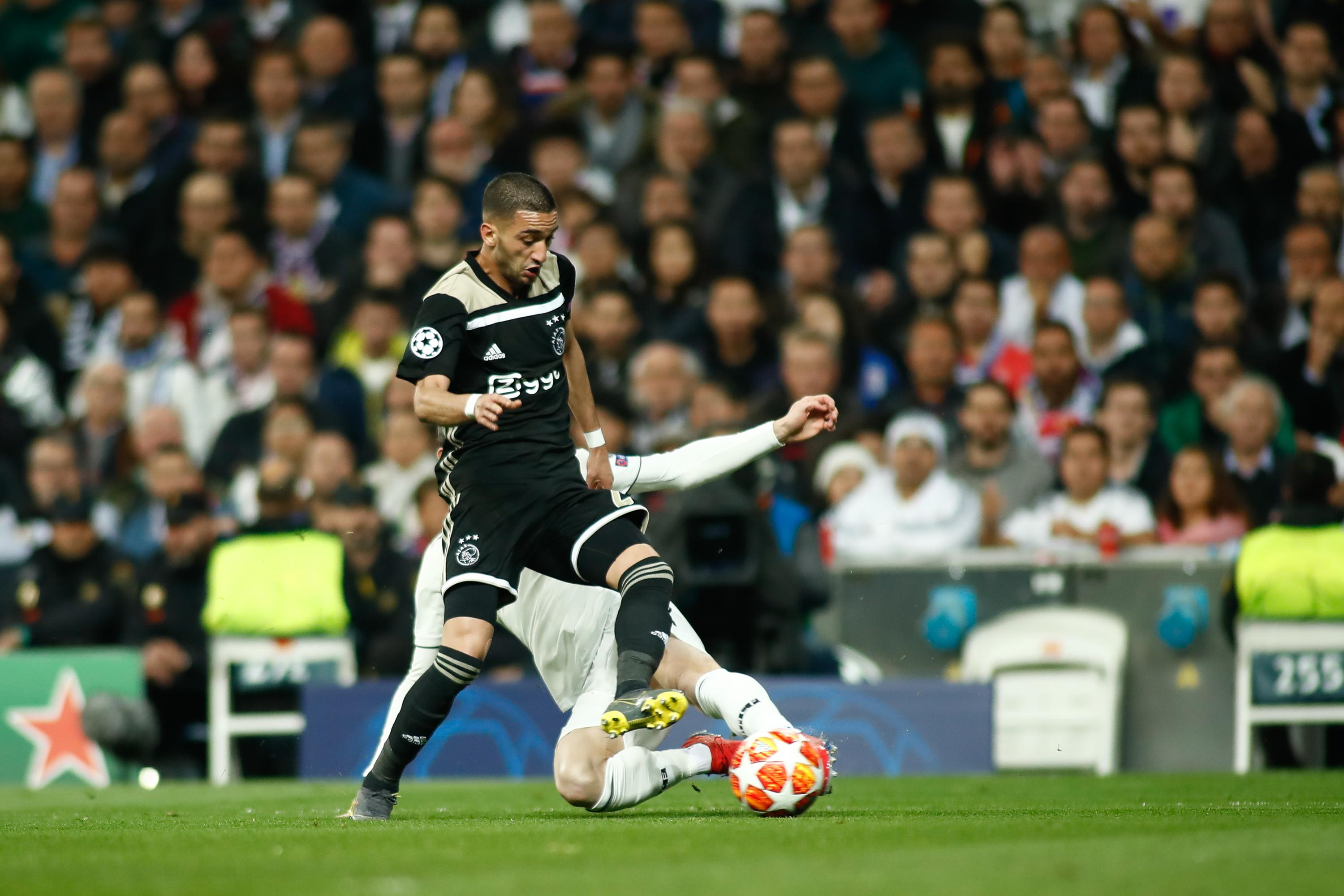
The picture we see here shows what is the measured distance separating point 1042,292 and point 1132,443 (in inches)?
60.0

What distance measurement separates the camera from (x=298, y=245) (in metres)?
14.6

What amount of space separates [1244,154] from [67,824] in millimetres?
8865

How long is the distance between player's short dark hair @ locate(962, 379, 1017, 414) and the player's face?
509 cm

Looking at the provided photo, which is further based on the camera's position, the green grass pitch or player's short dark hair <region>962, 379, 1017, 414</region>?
player's short dark hair <region>962, 379, 1017, 414</region>

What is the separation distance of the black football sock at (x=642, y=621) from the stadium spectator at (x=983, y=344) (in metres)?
5.91

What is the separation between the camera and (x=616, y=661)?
24.1 ft

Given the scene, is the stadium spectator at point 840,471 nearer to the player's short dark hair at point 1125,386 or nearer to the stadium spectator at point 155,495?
the player's short dark hair at point 1125,386

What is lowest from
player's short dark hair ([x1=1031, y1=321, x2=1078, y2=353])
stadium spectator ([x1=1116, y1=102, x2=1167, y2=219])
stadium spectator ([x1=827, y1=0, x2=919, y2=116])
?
player's short dark hair ([x1=1031, y1=321, x2=1078, y2=353])

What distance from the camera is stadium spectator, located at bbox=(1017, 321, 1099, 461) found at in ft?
38.9

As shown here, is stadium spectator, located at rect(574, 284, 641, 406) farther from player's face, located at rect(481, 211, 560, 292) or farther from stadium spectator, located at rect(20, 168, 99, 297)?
player's face, located at rect(481, 211, 560, 292)

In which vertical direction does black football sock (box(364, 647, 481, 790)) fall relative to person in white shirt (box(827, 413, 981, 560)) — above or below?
below

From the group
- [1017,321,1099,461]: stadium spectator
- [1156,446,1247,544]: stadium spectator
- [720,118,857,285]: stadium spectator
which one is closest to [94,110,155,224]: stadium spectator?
[720,118,857,285]: stadium spectator

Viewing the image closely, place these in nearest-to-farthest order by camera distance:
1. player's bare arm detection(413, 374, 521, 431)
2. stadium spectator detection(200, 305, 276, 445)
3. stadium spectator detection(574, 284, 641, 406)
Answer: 1. player's bare arm detection(413, 374, 521, 431)
2. stadium spectator detection(574, 284, 641, 406)
3. stadium spectator detection(200, 305, 276, 445)

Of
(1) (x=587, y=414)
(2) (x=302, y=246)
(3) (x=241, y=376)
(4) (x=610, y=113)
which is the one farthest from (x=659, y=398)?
(1) (x=587, y=414)
